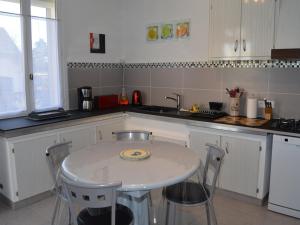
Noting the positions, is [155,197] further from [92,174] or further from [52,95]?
[52,95]

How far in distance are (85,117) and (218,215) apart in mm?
1846

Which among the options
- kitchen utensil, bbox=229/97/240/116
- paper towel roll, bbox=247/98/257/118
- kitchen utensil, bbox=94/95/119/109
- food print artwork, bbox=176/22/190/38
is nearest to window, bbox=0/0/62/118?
kitchen utensil, bbox=94/95/119/109

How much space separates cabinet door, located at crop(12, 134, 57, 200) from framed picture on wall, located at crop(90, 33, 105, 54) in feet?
4.99

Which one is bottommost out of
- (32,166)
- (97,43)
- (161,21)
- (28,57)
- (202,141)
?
(32,166)

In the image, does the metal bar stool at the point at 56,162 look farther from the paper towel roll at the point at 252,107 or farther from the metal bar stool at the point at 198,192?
the paper towel roll at the point at 252,107

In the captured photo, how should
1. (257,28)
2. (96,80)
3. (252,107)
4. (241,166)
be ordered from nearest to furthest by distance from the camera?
(257,28), (241,166), (252,107), (96,80)

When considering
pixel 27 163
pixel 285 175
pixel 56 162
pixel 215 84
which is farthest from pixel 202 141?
pixel 27 163

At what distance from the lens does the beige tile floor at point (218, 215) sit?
2.75 meters

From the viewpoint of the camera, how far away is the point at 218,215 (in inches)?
→ 113

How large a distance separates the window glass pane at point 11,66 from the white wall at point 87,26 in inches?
24.0

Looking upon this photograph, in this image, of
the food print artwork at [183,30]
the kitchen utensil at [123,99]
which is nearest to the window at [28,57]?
the kitchen utensil at [123,99]

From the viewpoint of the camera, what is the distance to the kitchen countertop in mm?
2846

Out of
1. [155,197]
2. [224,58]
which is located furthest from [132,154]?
[224,58]

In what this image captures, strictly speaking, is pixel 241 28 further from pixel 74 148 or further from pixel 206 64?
pixel 74 148
